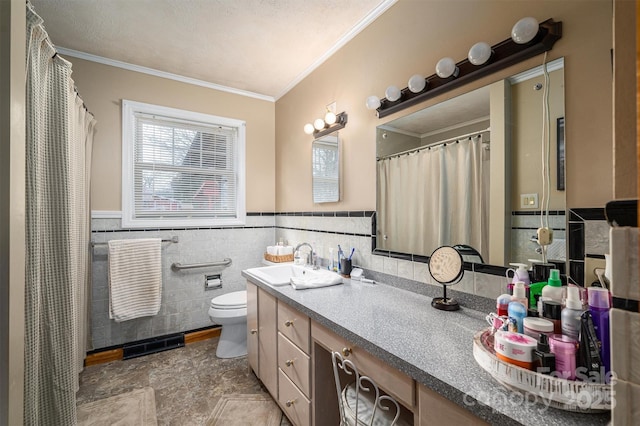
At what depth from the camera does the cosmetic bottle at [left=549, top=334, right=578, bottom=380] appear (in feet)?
2.09

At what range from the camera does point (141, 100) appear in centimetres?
252

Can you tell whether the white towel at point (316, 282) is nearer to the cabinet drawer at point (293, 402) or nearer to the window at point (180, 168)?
the cabinet drawer at point (293, 402)

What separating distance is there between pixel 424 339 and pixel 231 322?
6.16 feet

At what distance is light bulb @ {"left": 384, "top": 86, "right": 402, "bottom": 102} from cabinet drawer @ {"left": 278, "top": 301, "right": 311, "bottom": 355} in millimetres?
1290

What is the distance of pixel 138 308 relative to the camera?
7.86 feet

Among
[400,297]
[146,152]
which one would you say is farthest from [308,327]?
[146,152]

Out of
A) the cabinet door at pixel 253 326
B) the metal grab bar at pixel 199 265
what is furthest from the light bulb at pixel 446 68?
the metal grab bar at pixel 199 265

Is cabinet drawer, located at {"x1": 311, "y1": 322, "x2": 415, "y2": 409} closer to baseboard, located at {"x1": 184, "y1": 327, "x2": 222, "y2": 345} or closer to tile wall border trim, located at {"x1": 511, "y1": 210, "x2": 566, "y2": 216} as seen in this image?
tile wall border trim, located at {"x1": 511, "y1": 210, "x2": 566, "y2": 216}

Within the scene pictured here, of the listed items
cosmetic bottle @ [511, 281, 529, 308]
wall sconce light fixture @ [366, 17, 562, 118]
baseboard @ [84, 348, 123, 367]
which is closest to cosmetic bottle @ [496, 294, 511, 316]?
cosmetic bottle @ [511, 281, 529, 308]

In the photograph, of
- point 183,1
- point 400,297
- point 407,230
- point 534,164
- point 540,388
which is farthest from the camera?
point 183,1

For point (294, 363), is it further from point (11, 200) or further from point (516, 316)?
point (11, 200)

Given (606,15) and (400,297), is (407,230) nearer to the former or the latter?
(400,297)

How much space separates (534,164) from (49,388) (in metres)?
2.34

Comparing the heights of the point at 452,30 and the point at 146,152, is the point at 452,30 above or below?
above
